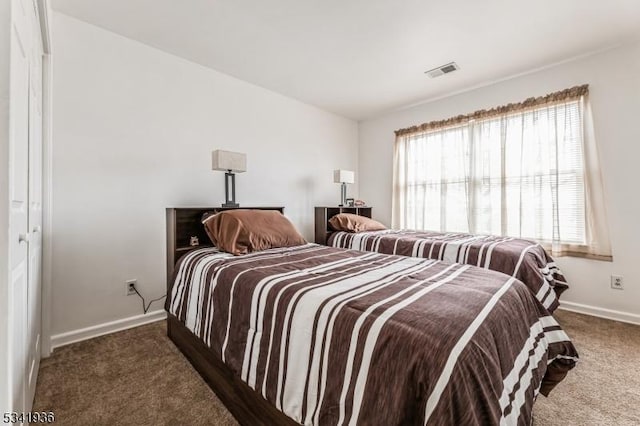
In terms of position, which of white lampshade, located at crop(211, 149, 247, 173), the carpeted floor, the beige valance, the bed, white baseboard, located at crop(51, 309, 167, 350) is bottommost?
the carpeted floor

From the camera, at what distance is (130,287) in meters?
2.39

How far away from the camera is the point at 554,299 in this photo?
82.0 inches

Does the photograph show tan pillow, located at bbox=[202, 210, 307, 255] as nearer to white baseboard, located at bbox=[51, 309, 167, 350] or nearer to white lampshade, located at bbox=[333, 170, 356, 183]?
white baseboard, located at bbox=[51, 309, 167, 350]

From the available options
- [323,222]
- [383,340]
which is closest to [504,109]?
[323,222]

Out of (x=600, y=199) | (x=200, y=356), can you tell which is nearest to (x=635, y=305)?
(x=600, y=199)

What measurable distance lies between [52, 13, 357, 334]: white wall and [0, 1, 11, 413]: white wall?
1747mm

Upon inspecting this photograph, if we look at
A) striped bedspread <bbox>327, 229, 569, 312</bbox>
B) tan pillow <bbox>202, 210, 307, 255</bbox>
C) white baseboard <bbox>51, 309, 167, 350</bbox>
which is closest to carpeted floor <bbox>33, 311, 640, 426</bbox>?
white baseboard <bbox>51, 309, 167, 350</bbox>

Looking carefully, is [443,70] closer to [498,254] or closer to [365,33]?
[365,33]

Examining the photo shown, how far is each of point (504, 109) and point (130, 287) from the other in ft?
14.1

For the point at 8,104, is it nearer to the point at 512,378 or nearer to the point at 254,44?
the point at 512,378

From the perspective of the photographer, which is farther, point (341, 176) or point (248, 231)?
point (341, 176)

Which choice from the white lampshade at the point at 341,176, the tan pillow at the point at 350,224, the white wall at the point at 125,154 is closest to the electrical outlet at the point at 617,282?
the tan pillow at the point at 350,224

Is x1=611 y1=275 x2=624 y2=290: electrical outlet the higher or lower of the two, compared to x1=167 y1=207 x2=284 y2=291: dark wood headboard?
lower

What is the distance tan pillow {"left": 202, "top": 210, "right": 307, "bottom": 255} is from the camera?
2.04 metres
